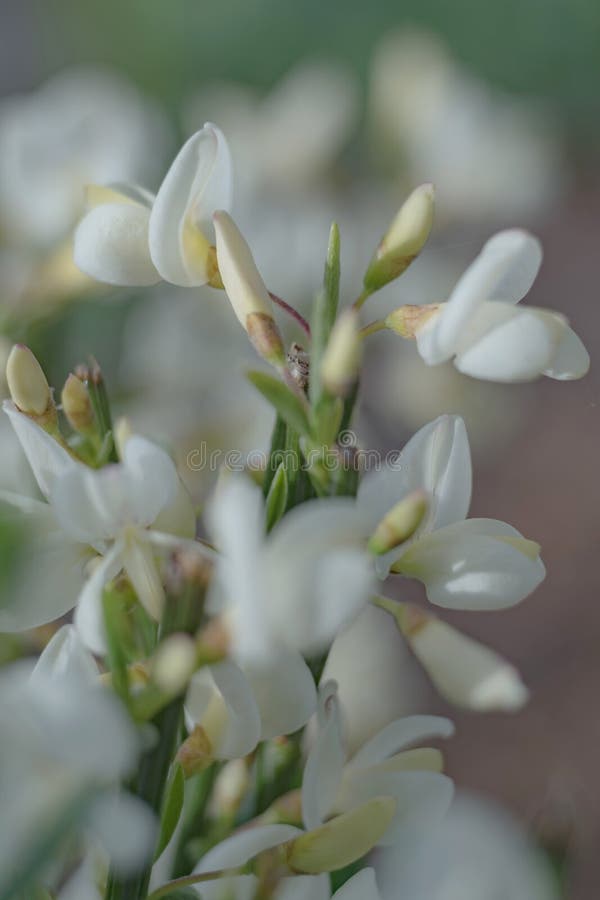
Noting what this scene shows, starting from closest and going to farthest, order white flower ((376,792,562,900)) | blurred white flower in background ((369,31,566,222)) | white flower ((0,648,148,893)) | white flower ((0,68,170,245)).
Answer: white flower ((0,648,148,893))
white flower ((376,792,562,900))
white flower ((0,68,170,245))
blurred white flower in background ((369,31,566,222))

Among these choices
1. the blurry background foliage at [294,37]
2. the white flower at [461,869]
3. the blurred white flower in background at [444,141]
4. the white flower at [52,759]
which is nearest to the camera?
the white flower at [52,759]

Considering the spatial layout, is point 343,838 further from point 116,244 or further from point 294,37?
point 294,37

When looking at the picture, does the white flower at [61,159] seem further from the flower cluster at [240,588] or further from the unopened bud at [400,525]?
the unopened bud at [400,525]

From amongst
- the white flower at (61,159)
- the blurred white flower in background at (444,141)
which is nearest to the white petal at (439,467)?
the white flower at (61,159)

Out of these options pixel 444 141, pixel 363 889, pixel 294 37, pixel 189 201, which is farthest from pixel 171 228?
pixel 294 37

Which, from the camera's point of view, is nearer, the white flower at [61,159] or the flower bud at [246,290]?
the flower bud at [246,290]

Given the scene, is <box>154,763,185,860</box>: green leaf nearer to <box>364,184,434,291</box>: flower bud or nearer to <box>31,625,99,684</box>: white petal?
<box>31,625,99,684</box>: white petal

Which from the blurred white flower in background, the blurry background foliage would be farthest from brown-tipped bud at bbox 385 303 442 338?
the blurry background foliage
